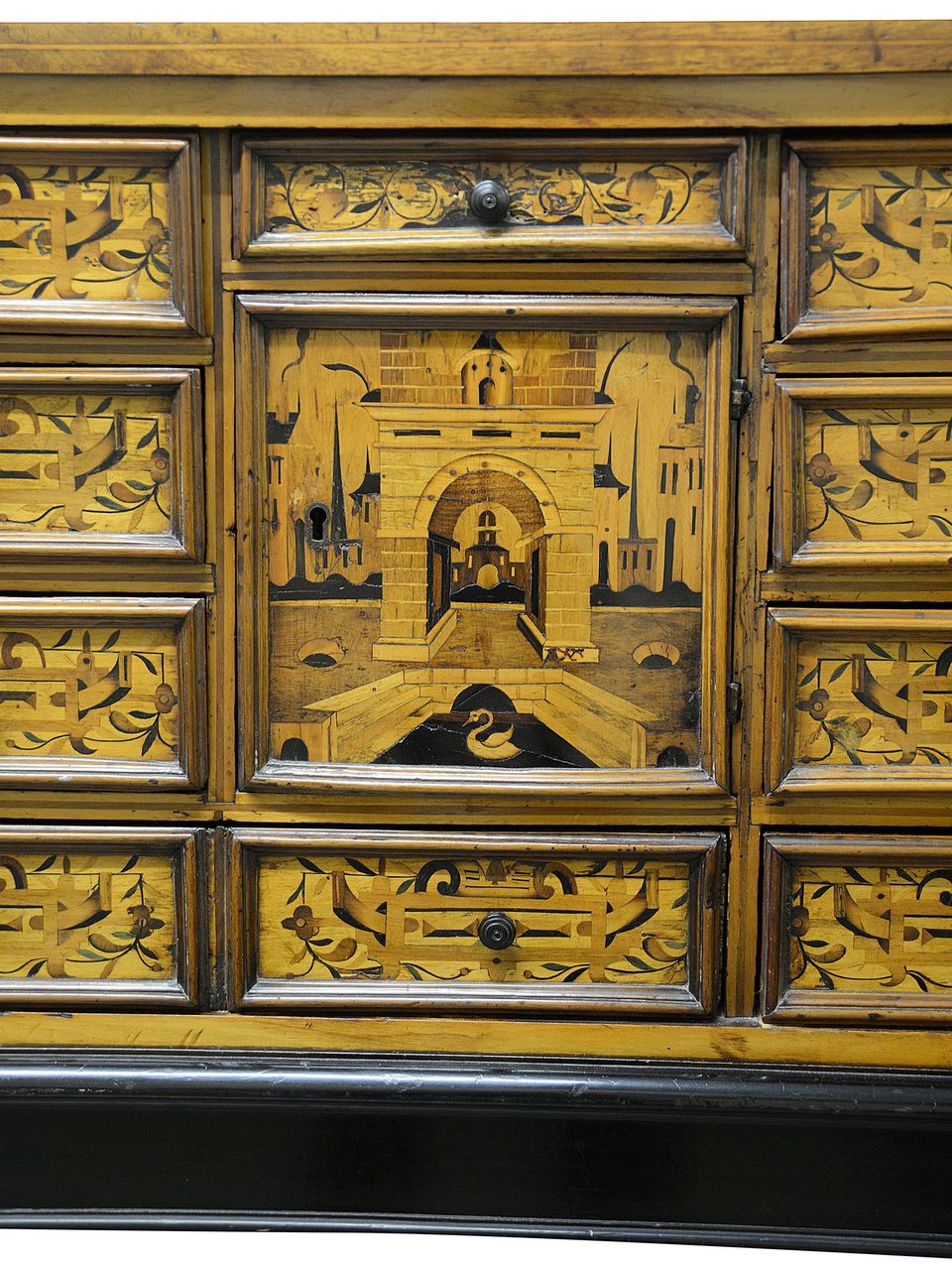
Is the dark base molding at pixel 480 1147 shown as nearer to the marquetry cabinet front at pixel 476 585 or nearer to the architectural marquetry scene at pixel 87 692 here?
the marquetry cabinet front at pixel 476 585

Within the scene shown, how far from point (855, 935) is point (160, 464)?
1.14 meters

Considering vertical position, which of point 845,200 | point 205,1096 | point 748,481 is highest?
point 845,200

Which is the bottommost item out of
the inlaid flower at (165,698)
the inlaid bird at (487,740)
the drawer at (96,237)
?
the inlaid bird at (487,740)

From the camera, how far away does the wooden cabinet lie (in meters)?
1.28

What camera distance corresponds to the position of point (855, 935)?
1363 mm

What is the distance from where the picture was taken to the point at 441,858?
4.51ft

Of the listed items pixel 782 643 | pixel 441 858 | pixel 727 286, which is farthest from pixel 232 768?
pixel 727 286

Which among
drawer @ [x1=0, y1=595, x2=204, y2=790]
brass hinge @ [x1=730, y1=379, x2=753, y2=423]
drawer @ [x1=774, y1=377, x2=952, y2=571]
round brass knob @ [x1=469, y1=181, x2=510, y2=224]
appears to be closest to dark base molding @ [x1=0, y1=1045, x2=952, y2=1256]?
drawer @ [x1=0, y1=595, x2=204, y2=790]

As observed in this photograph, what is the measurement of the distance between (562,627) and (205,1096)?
0.80 meters

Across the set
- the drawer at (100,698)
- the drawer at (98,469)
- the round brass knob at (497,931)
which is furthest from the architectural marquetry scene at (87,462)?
the round brass knob at (497,931)

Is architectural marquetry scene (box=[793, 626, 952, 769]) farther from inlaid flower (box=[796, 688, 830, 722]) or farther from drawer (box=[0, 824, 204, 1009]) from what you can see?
drawer (box=[0, 824, 204, 1009])

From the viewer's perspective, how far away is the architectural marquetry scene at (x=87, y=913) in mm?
1389

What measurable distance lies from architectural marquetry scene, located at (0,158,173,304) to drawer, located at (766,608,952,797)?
37.5 inches

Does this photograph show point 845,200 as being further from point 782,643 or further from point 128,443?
point 128,443
